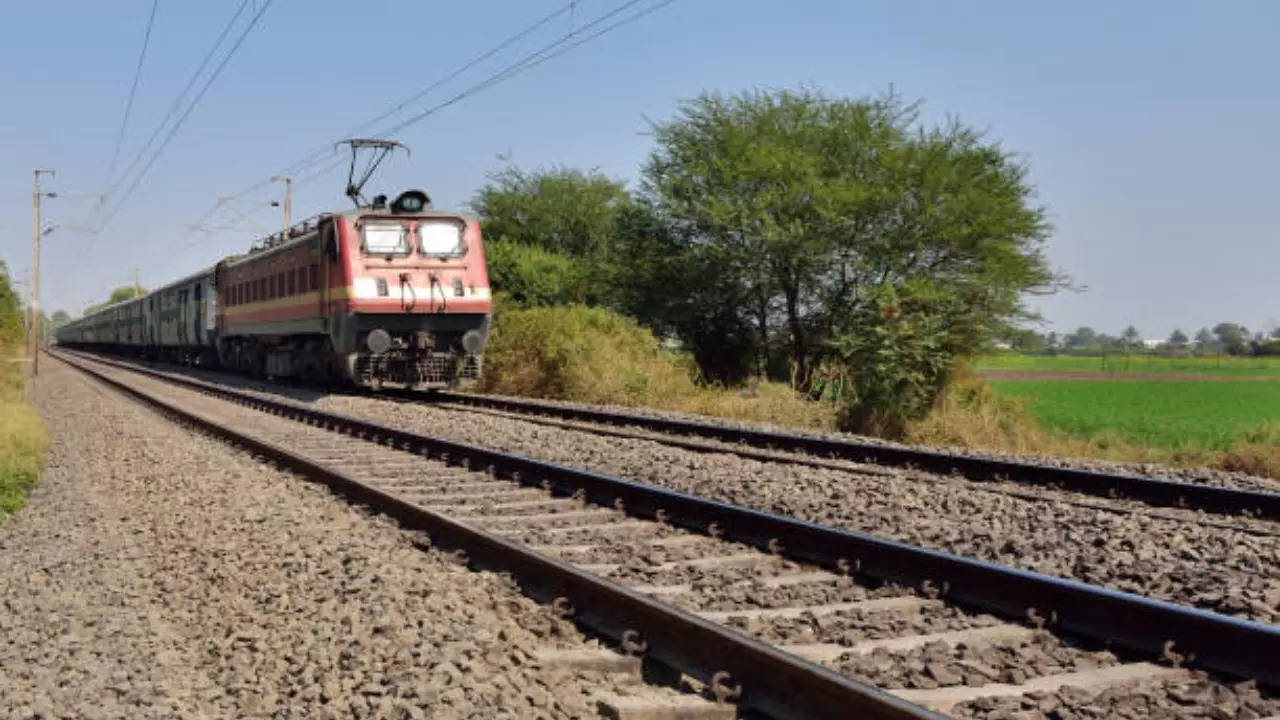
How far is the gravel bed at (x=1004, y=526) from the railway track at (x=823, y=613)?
0.90 m

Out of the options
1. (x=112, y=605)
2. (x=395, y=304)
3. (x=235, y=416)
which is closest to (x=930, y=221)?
(x=395, y=304)

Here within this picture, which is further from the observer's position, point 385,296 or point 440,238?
point 440,238

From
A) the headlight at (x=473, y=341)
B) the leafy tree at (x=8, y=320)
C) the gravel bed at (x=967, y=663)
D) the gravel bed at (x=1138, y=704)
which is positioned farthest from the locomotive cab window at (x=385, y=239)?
the leafy tree at (x=8, y=320)

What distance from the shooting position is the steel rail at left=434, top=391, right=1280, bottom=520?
817 centimetres

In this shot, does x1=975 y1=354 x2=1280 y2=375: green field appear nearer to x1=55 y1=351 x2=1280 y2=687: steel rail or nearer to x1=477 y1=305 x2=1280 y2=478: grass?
x1=477 y1=305 x2=1280 y2=478: grass

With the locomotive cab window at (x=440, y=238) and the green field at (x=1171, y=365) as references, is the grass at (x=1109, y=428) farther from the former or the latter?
the green field at (x=1171, y=365)

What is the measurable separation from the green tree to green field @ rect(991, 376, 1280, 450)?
3227mm

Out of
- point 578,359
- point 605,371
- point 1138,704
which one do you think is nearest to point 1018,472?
point 1138,704

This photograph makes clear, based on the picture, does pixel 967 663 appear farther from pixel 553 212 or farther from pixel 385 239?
pixel 553 212

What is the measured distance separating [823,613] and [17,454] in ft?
33.8

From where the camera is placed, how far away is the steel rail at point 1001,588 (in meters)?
4.14

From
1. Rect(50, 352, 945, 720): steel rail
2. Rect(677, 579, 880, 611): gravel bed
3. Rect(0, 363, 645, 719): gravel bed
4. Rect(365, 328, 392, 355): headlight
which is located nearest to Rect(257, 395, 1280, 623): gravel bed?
Rect(677, 579, 880, 611): gravel bed

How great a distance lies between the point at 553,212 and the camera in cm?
4378

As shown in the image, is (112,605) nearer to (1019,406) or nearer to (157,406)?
(157,406)
